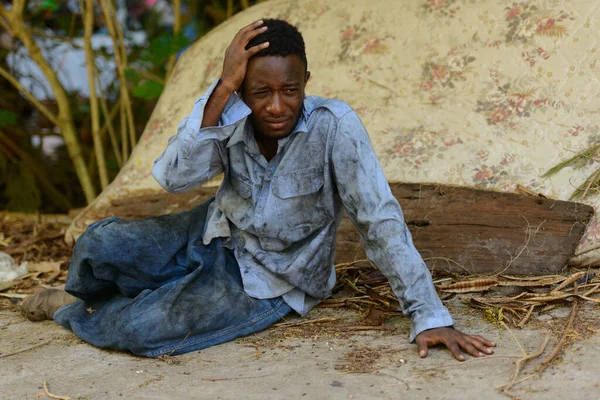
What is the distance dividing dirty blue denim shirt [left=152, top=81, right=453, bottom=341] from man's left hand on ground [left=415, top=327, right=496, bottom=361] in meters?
0.03

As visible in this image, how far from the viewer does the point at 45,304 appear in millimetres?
2941

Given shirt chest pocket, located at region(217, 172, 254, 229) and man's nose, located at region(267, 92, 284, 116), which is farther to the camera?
shirt chest pocket, located at region(217, 172, 254, 229)

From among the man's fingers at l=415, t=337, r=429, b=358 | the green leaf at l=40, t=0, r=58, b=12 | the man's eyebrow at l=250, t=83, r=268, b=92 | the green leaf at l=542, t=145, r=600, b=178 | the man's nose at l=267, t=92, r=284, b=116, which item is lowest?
the man's fingers at l=415, t=337, r=429, b=358

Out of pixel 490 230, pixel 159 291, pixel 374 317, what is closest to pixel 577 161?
pixel 490 230

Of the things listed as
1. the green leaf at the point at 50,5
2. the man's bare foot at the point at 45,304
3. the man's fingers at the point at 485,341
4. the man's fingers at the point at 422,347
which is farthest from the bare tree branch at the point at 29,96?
the man's fingers at the point at 485,341

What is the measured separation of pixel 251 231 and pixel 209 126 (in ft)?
1.37

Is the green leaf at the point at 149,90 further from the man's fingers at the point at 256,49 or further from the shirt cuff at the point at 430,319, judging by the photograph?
the shirt cuff at the point at 430,319

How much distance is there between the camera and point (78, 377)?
230cm

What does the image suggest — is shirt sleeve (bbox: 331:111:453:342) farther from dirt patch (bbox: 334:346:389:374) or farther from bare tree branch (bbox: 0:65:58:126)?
bare tree branch (bbox: 0:65:58:126)

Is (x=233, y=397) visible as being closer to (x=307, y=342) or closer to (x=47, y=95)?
(x=307, y=342)

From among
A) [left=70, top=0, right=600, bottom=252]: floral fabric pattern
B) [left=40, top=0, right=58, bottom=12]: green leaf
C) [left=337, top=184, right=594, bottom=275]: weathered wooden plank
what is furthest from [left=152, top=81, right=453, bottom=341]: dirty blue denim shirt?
[left=40, top=0, right=58, bottom=12]: green leaf

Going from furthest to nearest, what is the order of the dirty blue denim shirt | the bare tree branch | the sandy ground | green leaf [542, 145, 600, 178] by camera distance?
the bare tree branch, green leaf [542, 145, 600, 178], the dirty blue denim shirt, the sandy ground

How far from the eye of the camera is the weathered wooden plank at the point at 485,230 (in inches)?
117

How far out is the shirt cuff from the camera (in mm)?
2264
